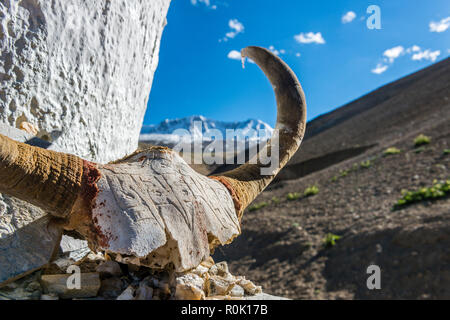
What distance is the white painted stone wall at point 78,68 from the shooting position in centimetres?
244

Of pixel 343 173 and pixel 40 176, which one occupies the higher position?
pixel 343 173

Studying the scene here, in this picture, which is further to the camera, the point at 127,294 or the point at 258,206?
the point at 258,206

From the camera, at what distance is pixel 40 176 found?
153 centimetres

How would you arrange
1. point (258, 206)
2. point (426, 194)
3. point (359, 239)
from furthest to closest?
1. point (258, 206)
2. point (426, 194)
3. point (359, 239)

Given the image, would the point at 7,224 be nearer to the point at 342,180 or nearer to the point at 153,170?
the point at 153,170

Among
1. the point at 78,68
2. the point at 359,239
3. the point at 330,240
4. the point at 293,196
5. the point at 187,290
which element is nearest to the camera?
the point at 187,290

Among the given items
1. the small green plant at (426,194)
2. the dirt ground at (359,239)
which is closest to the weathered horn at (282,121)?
the dirt ground at (359,239)

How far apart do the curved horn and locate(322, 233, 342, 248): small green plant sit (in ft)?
29.6

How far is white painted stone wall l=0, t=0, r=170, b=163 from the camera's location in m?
2.44

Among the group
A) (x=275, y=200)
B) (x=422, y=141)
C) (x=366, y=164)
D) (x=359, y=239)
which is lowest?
(x=359, y=239)

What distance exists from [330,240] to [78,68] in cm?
855

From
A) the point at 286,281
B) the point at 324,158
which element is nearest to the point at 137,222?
the point at 286,281

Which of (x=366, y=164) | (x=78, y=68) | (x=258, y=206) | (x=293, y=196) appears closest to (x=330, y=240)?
(x=293, y=196)

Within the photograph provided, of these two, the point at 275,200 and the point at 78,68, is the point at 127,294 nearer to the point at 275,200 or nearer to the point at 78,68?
the point at 78,68
